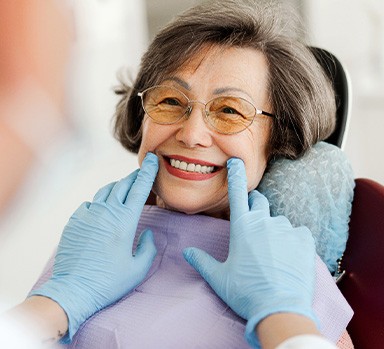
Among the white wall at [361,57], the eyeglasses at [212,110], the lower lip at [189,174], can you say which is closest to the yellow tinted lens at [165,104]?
the eyeglasses at [212,110]

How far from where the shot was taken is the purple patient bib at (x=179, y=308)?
0.94m

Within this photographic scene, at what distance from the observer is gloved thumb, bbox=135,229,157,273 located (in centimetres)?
113

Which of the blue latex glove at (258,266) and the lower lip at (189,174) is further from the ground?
the lower lip at (189,174)

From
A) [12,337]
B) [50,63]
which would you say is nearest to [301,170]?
[12,337]

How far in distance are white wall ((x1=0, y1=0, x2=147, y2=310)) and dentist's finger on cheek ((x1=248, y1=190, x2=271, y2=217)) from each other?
1.13 ft

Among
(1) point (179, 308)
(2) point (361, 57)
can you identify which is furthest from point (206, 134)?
(2) point (361, 57)

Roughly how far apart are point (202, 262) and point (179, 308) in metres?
0.11

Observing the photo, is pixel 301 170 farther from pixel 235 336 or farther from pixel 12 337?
pixel 12 337

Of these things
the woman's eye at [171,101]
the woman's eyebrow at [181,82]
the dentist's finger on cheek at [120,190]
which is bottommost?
the dentist's finger on cheek at [120,190]

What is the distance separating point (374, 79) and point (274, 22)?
7.68 feet

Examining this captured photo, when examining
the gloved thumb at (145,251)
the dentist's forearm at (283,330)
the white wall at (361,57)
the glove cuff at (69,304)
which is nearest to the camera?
the dentist's forearm at (283,330)

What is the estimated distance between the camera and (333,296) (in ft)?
3.55

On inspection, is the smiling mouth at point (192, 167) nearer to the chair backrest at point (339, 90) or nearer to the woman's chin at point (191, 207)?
the woman's chin at point (191, 207)

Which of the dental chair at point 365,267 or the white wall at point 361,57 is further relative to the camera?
the white wall at point 361,57
